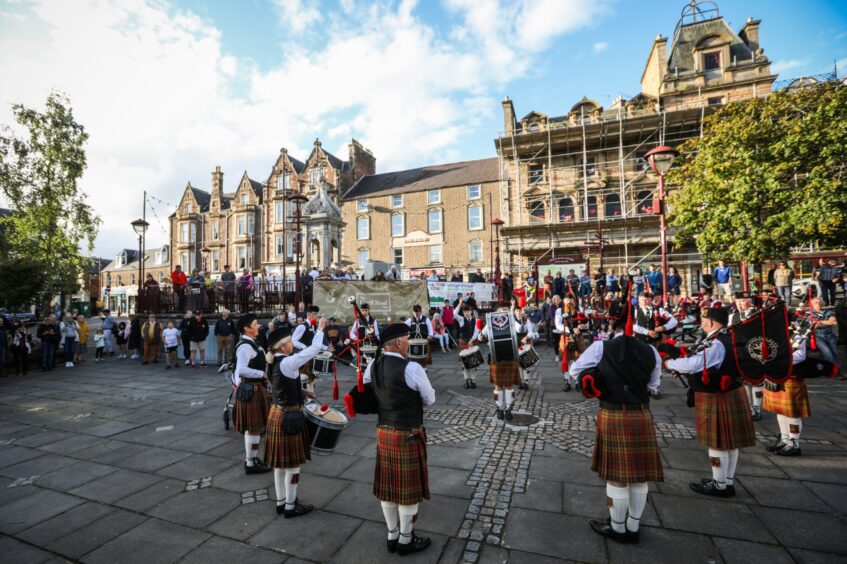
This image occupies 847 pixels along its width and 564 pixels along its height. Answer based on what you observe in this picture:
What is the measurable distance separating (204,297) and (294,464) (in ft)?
47.2

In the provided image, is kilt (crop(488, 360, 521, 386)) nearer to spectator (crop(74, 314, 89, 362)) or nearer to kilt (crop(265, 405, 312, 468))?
kilt (crop(265, 405, 312, 468))

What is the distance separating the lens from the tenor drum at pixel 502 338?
7.14 metres

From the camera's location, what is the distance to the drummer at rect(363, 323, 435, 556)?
345cm

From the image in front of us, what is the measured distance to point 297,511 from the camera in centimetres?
419

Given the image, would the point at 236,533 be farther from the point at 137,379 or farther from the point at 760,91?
the point at 760,91

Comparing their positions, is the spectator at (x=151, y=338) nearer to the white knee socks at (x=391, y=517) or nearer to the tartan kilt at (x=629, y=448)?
the white knee socks at (x=391, y=517)

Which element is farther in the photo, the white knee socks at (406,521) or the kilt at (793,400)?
the kilt at (793,400)

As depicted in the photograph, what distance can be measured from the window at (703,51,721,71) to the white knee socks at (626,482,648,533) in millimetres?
36455

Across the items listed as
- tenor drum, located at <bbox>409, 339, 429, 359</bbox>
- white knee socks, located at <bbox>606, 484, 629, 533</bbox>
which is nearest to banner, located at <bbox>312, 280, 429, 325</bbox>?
tenor drum, located at <bbox>409, 339, 429, 359</bbox>

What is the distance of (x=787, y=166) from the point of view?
1589 cm

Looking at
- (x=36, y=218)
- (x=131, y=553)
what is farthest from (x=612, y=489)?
(x=36, y=218)

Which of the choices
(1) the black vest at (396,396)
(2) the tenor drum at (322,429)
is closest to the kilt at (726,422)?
(1) the black vest at (396,396)

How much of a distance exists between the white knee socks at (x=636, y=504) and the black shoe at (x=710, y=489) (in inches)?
52.3

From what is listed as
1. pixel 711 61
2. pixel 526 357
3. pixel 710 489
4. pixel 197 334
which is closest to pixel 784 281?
pixel 526 357
